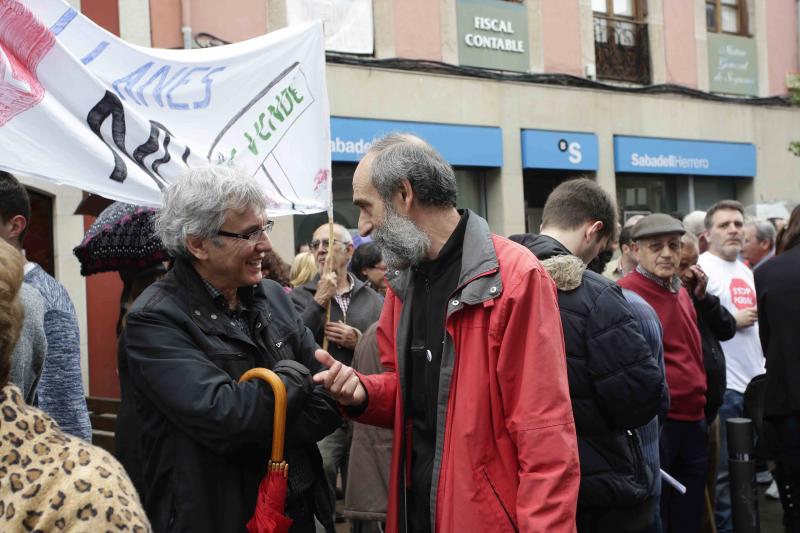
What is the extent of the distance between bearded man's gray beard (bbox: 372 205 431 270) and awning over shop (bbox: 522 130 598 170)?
11182 millimetres

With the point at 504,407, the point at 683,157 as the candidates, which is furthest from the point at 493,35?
the point at 504,407

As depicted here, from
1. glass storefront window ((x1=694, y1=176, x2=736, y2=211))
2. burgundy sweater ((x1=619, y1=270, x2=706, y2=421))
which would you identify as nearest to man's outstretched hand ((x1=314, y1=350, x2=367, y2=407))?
burgundy sweater ((x1=619, y1=270, x2=706, y2=421))

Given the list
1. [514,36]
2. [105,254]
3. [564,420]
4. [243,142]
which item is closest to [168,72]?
[243,142]

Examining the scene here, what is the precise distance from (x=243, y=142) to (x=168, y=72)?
439 mm

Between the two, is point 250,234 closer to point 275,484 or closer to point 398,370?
point 398,370

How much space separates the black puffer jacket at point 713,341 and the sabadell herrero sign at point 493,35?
28.0 feet

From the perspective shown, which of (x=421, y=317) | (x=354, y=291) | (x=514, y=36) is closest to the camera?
(x=421, y=317)

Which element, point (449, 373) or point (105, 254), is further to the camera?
point (105, 254)

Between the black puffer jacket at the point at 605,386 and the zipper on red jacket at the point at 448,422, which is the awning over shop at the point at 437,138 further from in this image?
the zipper on red jacket at the point at 448,422

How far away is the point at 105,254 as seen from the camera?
460cm

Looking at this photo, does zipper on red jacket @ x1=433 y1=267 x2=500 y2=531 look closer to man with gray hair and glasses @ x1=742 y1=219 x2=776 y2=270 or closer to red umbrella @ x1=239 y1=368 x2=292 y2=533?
red umbrella @ x1=239 y1=368 x2=292 y2=533

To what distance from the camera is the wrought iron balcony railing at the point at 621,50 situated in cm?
1497

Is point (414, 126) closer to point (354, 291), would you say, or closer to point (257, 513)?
point (354, 291)

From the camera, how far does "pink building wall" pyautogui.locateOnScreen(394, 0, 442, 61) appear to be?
12.6m
